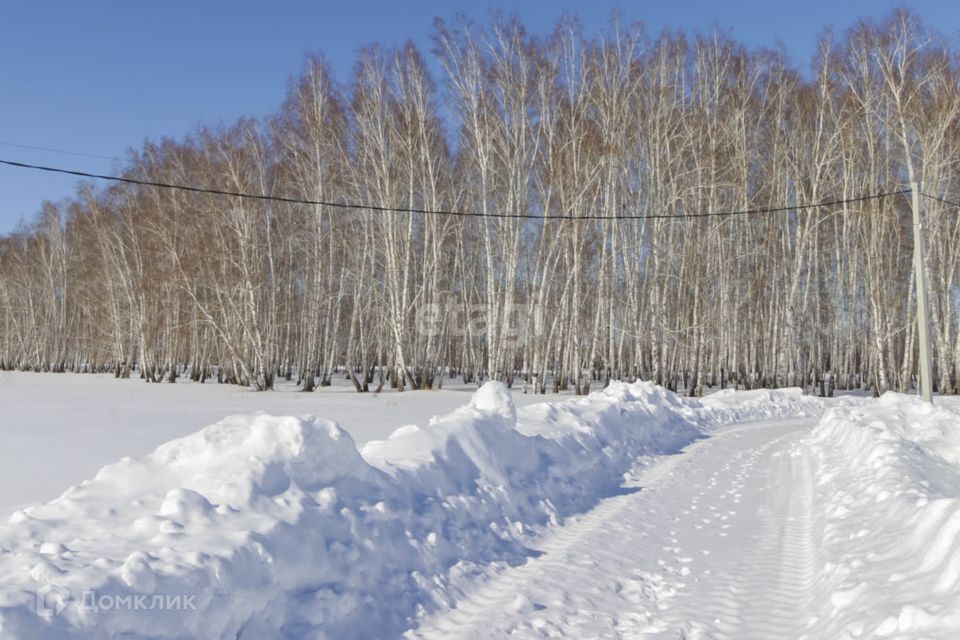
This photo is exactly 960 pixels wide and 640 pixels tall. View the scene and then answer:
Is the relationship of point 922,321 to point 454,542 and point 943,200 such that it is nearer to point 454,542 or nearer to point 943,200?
point 943,200

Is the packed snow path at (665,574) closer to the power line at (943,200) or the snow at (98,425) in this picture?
the snow at (98,425)

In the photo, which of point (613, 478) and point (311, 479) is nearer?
point (311, 479)

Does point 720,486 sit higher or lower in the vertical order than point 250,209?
lower

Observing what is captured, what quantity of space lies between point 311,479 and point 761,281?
92.2ft

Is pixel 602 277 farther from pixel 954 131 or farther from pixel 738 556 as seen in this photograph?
pixel 738 556

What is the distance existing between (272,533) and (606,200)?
78.2 feet

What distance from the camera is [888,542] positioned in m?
4.42

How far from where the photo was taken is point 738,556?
4.90 metres

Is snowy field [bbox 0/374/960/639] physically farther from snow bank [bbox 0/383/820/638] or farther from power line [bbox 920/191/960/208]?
power line [bbox 920/191/960/208]

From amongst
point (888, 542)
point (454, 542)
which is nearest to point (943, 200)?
point (888, 542)

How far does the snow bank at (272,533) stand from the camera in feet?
9.57

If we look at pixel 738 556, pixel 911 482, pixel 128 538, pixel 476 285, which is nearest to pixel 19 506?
pixel 128 538

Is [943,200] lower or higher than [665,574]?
higher

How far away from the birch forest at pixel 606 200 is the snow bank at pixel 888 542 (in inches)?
633
